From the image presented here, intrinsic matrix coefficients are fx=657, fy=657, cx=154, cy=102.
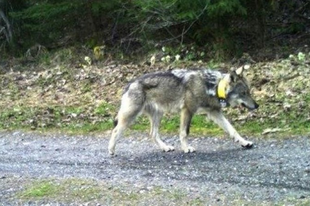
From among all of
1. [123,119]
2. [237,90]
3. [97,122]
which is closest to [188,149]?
[123,119]

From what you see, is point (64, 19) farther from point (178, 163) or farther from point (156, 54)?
point (178, 163)

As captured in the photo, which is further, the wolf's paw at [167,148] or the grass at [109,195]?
the wolf's paw at [167,148]

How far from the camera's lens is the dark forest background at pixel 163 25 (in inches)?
606

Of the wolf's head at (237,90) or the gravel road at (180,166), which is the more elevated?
the wolf's head at (237,90)

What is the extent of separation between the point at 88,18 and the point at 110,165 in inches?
415

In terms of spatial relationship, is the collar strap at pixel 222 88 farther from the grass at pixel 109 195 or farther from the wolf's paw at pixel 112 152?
the grass at pixel 109 195

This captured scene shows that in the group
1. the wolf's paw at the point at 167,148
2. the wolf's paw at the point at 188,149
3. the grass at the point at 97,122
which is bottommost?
the grass at the point at 97,122

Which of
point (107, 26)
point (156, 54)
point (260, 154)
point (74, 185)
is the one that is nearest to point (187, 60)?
point (156, 54)

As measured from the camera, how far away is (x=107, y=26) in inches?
786

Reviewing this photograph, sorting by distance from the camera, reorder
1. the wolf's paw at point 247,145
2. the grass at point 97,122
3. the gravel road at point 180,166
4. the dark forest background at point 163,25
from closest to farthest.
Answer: the gravel road at point 180,166
the wolf's paw at point 247,145
the grass at point 97,122
the dark forest background at point 163,25

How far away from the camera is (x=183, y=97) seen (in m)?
10.6

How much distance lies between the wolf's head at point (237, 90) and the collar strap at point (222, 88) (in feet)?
0.15

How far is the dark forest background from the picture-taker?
15398mm

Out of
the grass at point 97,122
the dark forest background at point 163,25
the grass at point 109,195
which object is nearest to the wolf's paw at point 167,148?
the grass at point 97,122
